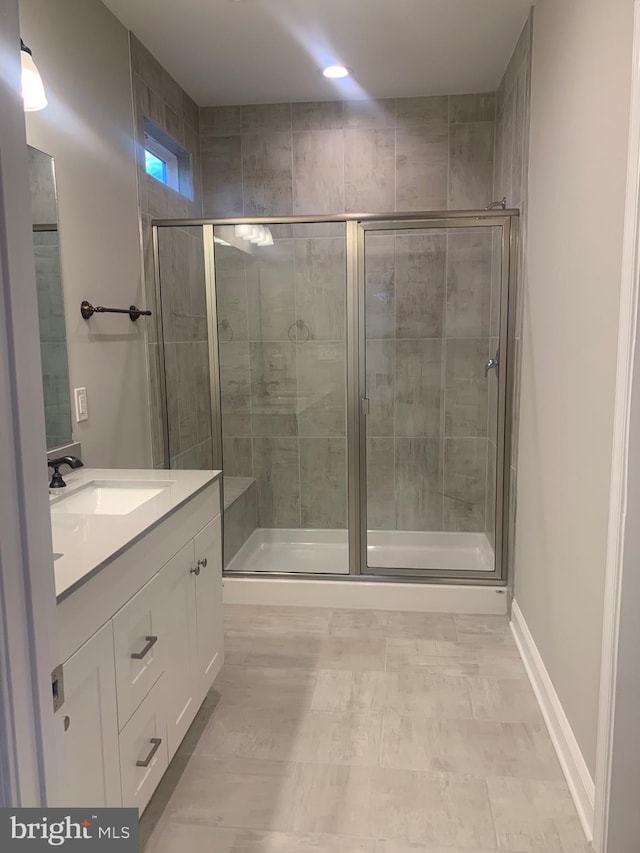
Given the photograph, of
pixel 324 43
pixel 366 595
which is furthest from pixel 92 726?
pixel 324 43

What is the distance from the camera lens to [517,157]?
114 inches

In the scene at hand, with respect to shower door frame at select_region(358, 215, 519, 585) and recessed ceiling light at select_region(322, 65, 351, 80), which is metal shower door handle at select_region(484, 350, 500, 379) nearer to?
shower door frame at select_region(358, 215, 519, 585)

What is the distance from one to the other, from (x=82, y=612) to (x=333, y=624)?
1.88 meters

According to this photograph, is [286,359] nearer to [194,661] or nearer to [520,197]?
[520,197]

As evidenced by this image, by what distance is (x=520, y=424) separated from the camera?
2799 millimetres

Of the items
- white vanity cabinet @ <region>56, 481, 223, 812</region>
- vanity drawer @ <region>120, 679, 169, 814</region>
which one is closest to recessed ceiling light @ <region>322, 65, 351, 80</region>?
white vanity cabinet @ <region>56, 481, 223, 812</region>

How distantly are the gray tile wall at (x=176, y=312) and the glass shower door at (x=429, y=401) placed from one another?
913 mm

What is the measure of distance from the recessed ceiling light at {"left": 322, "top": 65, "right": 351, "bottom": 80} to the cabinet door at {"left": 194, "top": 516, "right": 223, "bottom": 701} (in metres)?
2.44

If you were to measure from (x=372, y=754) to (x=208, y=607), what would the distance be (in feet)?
2.43

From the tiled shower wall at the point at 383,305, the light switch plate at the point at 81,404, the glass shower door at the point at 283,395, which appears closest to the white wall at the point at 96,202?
the light switch plate at the point at 81,404

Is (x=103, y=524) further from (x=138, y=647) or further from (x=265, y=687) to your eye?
(x=265, y=687)

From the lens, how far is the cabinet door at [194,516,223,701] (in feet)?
6.81

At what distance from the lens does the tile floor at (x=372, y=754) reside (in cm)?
171

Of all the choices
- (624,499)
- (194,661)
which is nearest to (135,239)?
(194,661)
